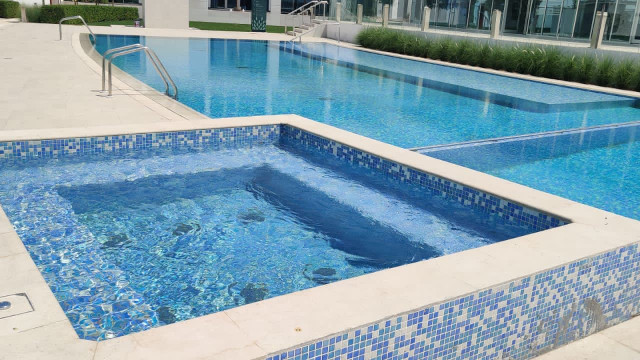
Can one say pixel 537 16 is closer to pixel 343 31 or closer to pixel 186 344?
pixel 343 31

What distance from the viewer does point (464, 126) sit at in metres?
9.73

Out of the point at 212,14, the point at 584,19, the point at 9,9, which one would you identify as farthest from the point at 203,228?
the point at 212,14

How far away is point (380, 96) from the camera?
12.5 meters

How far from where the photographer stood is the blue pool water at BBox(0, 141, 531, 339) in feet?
12.6

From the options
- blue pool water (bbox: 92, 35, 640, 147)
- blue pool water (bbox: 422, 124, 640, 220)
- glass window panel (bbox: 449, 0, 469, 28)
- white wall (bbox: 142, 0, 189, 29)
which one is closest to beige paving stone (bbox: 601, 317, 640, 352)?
blue pool water (bbox: 422, 124, 640, 220)

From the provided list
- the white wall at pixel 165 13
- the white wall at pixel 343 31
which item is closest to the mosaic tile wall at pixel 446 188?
the white wall at pixel 343 31

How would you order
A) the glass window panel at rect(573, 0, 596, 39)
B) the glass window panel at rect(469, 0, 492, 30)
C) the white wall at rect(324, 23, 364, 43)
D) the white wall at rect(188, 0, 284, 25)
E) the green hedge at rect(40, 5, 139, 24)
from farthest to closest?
the white wall at rect(188, 0, 284, 25) → the green hedge at rect(40, 5, 139, 24) → the white wall at rect(324, 23, 364, 43) → the glass window panel at rect(469, 0, 492, 30) → the glass window panel at rect(573, 0, 596, 39)

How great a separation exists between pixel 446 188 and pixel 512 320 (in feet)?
7.53

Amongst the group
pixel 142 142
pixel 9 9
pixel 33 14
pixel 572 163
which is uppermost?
pixel 9 9

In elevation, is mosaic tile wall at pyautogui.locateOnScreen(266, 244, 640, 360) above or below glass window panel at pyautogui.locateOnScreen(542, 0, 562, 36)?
below

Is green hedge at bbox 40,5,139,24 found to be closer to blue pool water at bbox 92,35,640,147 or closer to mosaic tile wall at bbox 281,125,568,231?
blue pool water at bbox 92,35,640,147

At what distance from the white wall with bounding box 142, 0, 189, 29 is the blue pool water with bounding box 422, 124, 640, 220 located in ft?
75.2

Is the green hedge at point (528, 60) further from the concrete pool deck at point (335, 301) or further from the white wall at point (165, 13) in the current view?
the concrete pool deck at point (335, 301)

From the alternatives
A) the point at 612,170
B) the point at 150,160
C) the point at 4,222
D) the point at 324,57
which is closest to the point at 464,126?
the point at 612,170
